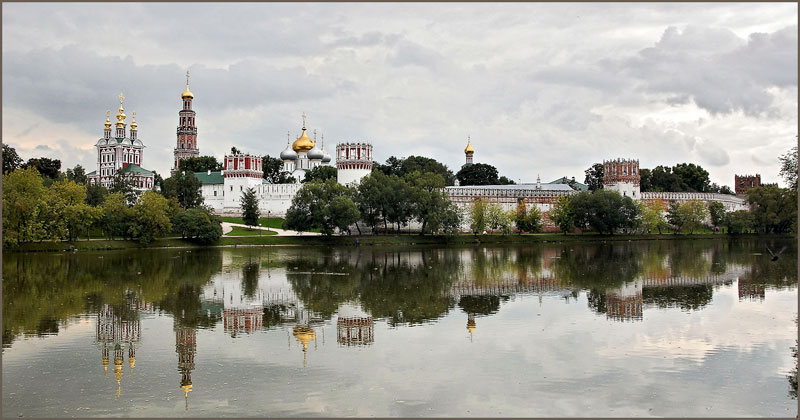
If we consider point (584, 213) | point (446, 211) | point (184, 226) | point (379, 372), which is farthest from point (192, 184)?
point (379, 372)

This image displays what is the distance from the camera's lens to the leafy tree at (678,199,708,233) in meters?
79.9

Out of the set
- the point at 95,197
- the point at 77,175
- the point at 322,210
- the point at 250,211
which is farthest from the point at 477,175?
→ the point at 95,197

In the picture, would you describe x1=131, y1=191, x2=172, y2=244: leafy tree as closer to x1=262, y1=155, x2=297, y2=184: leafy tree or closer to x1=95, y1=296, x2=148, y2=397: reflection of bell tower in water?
x1=95, y1=296, x2=148, y2=397: reflection of bell tower in water

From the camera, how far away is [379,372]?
1446 centimetres

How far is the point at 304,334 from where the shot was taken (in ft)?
60.1

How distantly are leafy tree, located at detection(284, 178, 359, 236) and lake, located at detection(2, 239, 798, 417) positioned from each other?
28401 millimetres

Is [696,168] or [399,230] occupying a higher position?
[696,168]

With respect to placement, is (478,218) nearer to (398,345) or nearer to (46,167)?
(46,167)

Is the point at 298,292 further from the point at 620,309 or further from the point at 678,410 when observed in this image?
the point at 678,410

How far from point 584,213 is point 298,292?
51.0m

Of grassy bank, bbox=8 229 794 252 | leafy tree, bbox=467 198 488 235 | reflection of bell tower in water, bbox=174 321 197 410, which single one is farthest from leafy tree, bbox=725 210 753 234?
reflection of bell tower in water, bbox=174 321 197 410

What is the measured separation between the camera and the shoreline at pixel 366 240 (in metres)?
50.7

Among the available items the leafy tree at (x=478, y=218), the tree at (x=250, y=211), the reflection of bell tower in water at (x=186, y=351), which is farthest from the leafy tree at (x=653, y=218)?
the reflection of bell tower in water at (x=186, y=351)

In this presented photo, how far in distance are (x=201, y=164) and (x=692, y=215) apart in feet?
193
